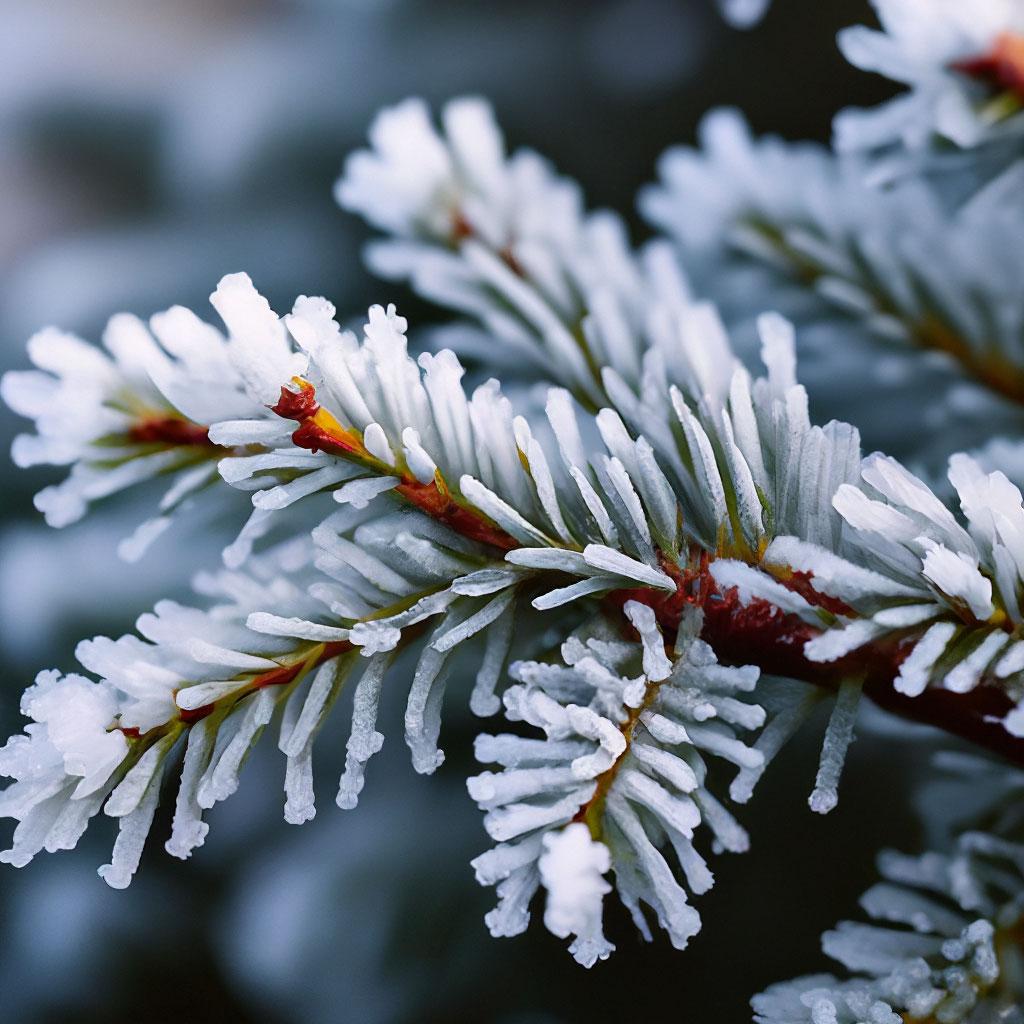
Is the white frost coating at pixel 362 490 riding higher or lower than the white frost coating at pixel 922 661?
higher

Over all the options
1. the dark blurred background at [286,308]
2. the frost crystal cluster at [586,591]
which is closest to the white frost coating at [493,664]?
the frost crystal cluster at [586,591]

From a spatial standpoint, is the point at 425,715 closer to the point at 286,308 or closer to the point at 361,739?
the point at 361,739

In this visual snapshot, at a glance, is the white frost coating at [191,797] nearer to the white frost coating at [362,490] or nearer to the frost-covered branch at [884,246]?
the white frost coating at [362,490]

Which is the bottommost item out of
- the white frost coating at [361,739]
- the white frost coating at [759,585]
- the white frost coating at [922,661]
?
the white frost coating at [922,661]

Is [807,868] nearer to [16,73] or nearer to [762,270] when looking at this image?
[762,270]

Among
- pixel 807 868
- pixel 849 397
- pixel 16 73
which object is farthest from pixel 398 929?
pixel 16 73

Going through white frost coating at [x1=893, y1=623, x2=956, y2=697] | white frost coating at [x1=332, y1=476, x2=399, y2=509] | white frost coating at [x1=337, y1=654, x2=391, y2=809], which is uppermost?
white frost coating at [x1=332, y1=476, x2=399, y2=509]

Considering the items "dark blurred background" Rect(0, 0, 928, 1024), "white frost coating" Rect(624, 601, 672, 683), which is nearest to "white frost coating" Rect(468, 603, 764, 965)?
"white frost coating" Rect(624, 601, 672, 683)

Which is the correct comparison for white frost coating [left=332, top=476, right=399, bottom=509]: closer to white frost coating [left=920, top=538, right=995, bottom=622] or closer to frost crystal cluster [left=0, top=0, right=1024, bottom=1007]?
frost crystal cluster [left=0, top=0, right=1024, bottom=1007]

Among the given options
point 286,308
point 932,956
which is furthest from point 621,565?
point 286,308
